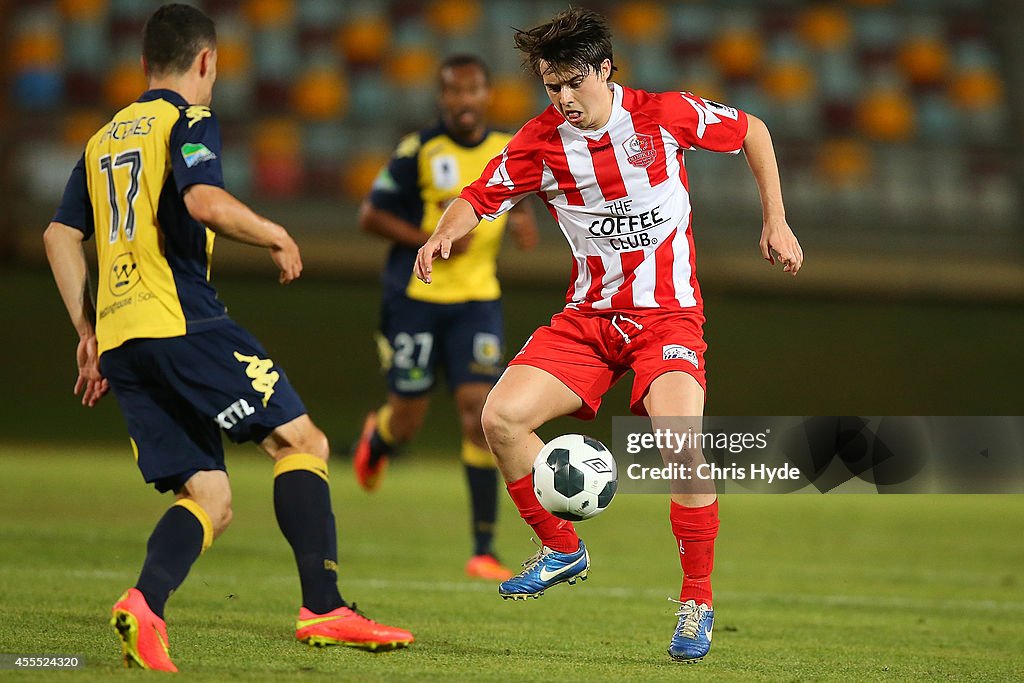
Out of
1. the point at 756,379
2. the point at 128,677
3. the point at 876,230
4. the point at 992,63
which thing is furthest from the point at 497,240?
the point at 992,63

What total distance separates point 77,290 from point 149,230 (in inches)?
14.0

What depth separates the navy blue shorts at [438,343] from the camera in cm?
658

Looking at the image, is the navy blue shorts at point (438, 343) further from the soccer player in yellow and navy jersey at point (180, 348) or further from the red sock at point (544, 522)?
the soccer player in yellow and navy jersey at point (180, 348)

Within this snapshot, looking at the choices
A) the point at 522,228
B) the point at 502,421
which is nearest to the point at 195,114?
the point at 502,421

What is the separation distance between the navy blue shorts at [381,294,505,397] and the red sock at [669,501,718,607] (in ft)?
7.94

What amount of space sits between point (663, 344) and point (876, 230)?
435 inches

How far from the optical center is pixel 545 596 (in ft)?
18.8

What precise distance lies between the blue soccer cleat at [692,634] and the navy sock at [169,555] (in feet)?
4.69

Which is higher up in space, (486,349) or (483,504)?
(486,349)

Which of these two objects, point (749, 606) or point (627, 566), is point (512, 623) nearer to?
point (749, 606)

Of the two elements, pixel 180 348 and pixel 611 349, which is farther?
pixel 611 349

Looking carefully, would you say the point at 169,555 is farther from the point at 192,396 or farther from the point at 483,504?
the point at 483,504

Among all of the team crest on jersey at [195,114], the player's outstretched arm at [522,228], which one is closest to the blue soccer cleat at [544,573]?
the team crest on jersey at [195,114]

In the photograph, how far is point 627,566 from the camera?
259 inches
